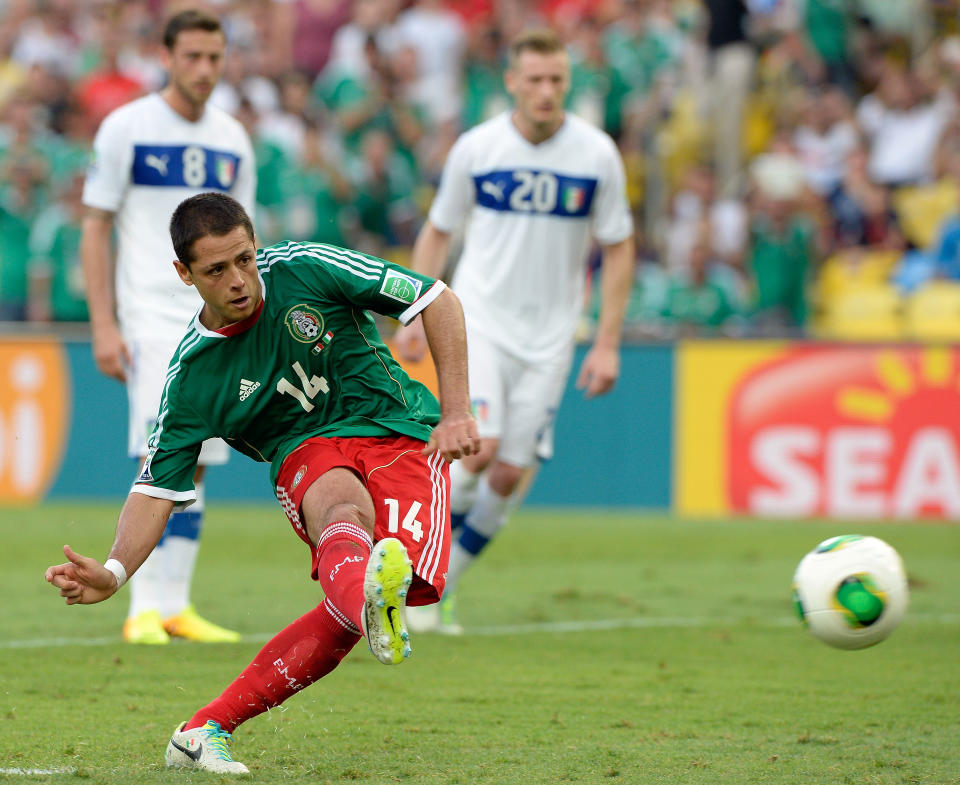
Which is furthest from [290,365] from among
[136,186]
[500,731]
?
[136,186]

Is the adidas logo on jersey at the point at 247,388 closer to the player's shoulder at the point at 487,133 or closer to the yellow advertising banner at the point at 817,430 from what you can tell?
the player's shoulder at the point at 487,133

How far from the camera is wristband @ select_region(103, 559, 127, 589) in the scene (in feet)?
14.1

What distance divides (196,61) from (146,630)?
8.83 feet

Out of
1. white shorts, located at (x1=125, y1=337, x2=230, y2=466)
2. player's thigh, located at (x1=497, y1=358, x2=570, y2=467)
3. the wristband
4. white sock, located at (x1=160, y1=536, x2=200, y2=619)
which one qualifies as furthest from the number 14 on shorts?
player's thigh, located at (x1=497, y1=358, x2=570, y2=467)

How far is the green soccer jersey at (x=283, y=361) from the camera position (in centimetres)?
465

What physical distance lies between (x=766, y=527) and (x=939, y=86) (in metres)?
6.04

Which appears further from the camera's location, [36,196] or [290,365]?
[36,196]

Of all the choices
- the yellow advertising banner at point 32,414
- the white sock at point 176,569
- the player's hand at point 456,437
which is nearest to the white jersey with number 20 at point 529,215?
the white sock at point 176,569

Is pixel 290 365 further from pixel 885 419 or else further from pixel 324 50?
pixel 324 50

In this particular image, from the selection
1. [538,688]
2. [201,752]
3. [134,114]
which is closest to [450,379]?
[201,752]

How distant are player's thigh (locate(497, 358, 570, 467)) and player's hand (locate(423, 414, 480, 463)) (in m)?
3.04

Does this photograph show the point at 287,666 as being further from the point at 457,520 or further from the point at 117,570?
the point at 457,520

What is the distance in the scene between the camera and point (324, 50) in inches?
675

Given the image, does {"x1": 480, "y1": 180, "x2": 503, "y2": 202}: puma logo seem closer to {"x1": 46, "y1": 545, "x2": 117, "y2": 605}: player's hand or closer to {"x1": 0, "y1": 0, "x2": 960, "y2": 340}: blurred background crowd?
{"x1": 46, "y1": 545, "x2": 117, "y2": 605}: player's hand
